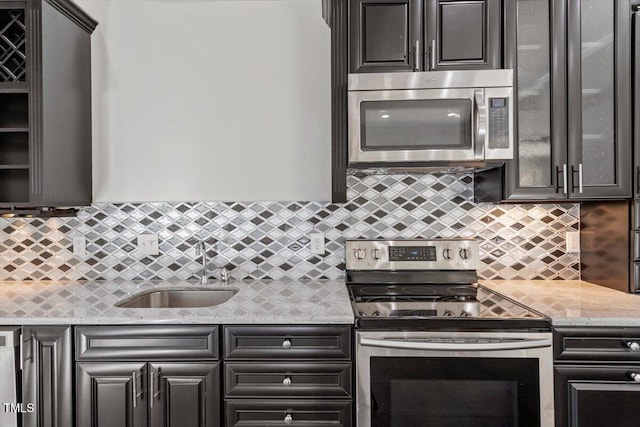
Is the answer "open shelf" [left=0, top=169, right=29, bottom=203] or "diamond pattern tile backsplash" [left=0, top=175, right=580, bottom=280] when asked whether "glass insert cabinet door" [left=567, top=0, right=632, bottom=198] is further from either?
"open shelf" [left=0, top=169, right=29, bottom=203]

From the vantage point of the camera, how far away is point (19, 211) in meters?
1.94

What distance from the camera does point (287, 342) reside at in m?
1.59

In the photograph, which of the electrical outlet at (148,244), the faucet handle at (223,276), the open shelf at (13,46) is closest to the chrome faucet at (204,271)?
the faucet handle at (223,276)

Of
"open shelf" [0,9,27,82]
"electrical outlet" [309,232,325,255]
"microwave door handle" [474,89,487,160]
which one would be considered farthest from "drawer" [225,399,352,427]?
"open shelf" [0,9,27,82]

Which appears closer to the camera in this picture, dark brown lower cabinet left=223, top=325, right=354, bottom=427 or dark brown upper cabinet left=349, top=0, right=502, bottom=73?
dark brown lower cabinet left=223, top=325, right=354, bottom=427

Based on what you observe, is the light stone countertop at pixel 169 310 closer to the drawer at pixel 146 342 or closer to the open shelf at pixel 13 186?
the drawer at pixel 146 342

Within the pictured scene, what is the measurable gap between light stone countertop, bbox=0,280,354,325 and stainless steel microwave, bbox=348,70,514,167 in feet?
2.14

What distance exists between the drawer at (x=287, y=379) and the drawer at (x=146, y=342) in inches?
4.8

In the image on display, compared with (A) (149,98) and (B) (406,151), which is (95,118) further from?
(B) (406,151)

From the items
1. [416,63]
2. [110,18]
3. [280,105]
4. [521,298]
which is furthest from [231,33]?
[521,298]

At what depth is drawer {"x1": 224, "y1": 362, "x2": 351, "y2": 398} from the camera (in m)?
1.59

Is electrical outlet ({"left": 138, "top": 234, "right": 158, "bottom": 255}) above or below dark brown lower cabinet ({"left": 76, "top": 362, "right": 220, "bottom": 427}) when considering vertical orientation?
above

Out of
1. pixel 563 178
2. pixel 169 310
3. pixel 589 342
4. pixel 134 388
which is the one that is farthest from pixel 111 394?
pixel 563 178

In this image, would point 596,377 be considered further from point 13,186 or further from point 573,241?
point 13,186
